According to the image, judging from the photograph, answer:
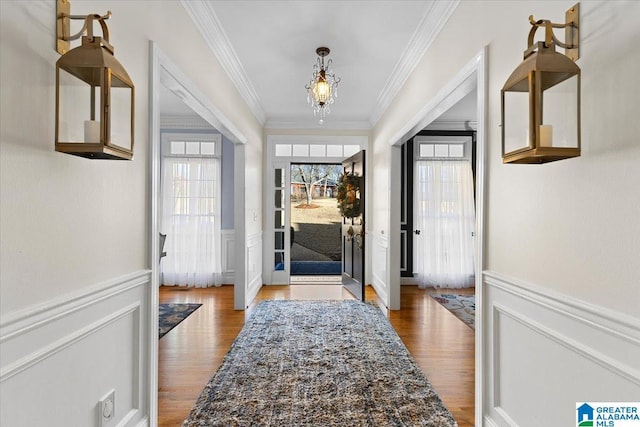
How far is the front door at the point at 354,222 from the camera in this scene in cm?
520

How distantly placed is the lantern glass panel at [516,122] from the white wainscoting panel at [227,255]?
508 cm

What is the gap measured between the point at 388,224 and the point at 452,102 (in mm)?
2213

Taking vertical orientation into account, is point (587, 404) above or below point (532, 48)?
below

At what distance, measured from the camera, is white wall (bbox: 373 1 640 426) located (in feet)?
3.88

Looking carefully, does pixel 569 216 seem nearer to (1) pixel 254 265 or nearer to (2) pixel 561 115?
(2) pixel 561 115

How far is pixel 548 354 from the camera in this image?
5.12 feet

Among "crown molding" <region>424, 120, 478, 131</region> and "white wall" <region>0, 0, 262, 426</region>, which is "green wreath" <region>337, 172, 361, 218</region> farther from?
"white wall" <region>0, 0, 262, 426</region>

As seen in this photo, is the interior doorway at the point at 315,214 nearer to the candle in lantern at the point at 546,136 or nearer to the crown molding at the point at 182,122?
the crown molding at the point at 182,122

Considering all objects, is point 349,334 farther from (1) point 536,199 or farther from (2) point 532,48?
(2) point 532,48

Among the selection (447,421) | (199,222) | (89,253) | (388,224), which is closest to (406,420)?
(447,421)

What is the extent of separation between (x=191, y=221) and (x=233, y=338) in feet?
9.86

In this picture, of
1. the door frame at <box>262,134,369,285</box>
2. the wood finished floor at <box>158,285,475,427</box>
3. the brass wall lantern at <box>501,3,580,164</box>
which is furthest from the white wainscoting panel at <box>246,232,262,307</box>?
the brass wall lantern at <box>501,3,580,164</box>

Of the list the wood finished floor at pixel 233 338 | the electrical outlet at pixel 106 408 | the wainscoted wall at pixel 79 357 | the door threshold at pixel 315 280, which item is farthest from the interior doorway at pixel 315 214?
the electrical outlet at pixel 106 408

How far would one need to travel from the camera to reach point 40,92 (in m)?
1.27
